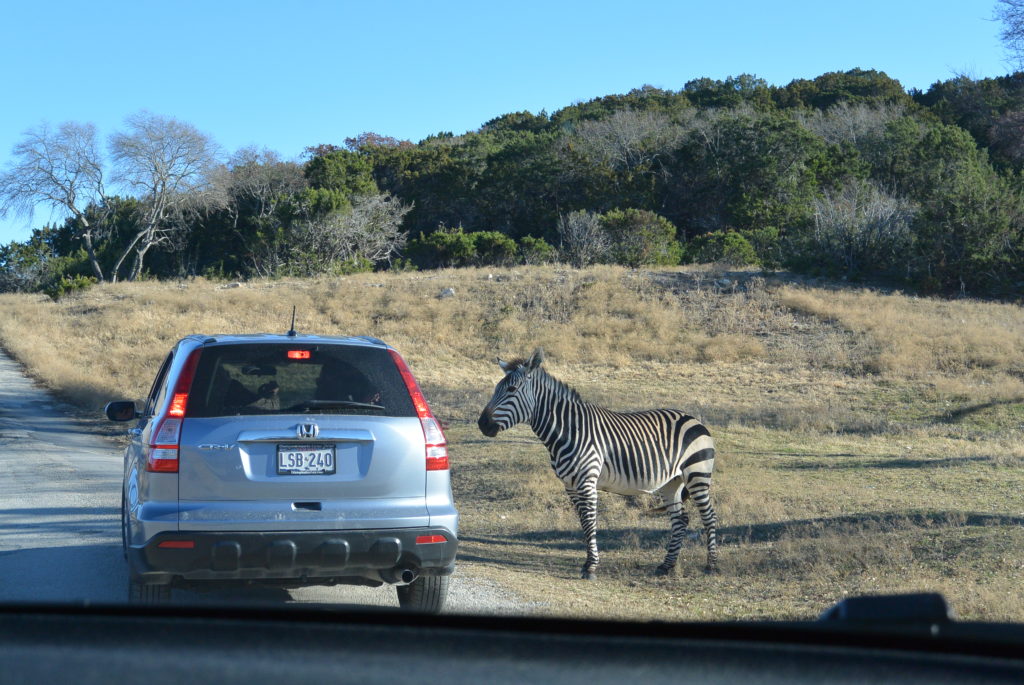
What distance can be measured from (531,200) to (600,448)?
44416mm

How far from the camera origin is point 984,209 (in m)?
36.3

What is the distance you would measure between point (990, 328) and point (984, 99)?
31737mm

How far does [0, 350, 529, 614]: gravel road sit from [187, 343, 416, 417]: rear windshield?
4.77ft

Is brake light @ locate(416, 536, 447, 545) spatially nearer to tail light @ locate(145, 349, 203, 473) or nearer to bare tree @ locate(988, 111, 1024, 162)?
tail light @ locate(145, 349, 203, 473)

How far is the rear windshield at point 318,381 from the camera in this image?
5551 millimetres

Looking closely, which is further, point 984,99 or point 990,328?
point 984,99

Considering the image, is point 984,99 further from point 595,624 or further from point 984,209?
point 595,624

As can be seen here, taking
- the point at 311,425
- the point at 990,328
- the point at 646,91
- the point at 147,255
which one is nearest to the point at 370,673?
the point at 311,425

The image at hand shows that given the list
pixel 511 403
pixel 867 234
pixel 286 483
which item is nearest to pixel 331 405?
pixel 286 483

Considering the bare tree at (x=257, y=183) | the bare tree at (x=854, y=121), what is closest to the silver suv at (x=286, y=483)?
the bare tree at (x=257, y=183)

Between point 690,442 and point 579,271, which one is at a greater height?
point 579,271

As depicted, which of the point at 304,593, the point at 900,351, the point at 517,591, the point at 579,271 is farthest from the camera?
the point at 579,271

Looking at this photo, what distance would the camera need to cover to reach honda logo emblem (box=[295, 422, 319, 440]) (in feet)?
17.6

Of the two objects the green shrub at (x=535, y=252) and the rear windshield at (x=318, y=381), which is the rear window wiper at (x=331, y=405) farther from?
the green shrub at (x=535, y=252)
